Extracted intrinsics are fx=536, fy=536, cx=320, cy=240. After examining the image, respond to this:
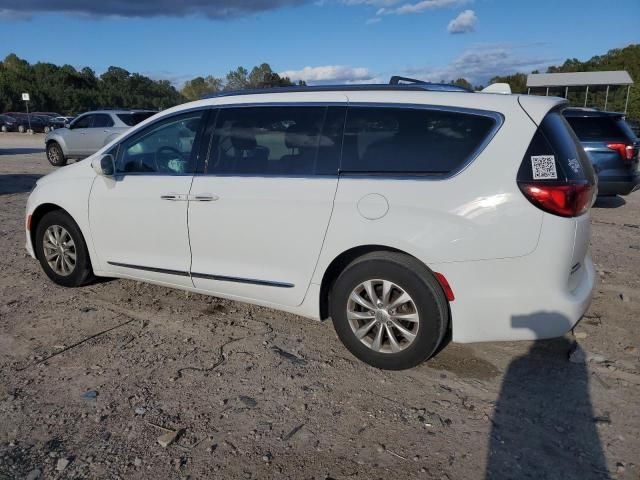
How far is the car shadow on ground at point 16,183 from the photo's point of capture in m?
11.2

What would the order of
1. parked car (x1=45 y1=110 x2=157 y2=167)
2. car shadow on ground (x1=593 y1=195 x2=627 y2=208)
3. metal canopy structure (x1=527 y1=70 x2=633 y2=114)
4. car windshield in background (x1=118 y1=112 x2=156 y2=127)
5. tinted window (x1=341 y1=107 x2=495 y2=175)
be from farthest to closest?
metal canopy structure (x1=527 y1=70 x2=633 y2=114), parked car (x1=45 y1=110 x2=157 y2=167), car windshield in background (x1=118 y1=112 x2=156 y2=127), car shadow on ground (x1=593 y1=195 x2=627 y2=208), tinted window (x1=341 y1=107 x2=495 y2=175)

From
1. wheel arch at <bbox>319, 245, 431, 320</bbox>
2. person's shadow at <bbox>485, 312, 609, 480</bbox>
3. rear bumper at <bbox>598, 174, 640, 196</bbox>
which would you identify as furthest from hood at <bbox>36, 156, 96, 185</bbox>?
rear bumper at <bbox>598, 174, 640, 196</bbox>

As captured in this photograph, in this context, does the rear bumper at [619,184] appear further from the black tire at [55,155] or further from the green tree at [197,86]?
the green tree at [197,86]

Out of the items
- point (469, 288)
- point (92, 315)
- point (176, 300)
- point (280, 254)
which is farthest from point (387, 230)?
point (92, 315)

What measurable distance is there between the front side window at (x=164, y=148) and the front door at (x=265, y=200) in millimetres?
229

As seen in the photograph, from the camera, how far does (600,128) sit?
9.16m

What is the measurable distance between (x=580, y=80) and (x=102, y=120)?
33750 mm

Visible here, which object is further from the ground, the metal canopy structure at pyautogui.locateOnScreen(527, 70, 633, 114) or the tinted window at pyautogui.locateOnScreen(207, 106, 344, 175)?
the metal canopy structure at pyautogui.locateOnScreen(527, 70, 633, 114)

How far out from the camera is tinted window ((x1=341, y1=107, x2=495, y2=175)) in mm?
3324

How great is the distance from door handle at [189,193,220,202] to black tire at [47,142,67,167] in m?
15.0

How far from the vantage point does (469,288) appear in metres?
3.28

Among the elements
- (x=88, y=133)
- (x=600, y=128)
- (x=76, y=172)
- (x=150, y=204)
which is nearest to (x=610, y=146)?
(x=600, y=128)

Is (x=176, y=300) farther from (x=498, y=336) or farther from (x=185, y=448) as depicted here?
(x=498, y=336)

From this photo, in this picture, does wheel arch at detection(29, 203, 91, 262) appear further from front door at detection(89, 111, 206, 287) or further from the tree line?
the tree line
